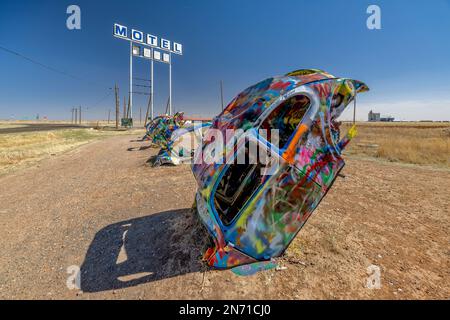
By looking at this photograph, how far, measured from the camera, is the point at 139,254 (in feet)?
10.00

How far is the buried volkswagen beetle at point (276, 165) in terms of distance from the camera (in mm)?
2383

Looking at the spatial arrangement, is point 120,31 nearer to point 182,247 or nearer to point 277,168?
point 182,247

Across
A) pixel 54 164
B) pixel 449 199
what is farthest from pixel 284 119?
pixel 54 164

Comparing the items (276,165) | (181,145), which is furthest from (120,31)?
(276,165)

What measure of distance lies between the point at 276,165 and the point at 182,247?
1989 mm

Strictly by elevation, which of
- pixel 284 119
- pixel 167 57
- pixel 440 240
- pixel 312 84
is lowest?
pixel 440 240

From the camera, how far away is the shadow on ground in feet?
8.56

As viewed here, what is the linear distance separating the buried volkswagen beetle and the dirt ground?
1.54 ft

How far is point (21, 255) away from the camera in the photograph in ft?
10.4

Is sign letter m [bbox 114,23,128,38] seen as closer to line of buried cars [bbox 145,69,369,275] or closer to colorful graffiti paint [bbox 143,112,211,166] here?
colorful graffiti paint [bbox 143,112,211,166]

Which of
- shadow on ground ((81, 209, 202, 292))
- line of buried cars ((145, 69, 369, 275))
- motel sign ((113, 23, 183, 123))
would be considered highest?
motel sign ((113, 23, 183, 123))

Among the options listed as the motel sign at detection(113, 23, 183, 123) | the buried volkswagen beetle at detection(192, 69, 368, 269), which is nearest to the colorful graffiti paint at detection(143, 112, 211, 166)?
the buried volkswagen beetle at detection(192, 69, 368, 269)
